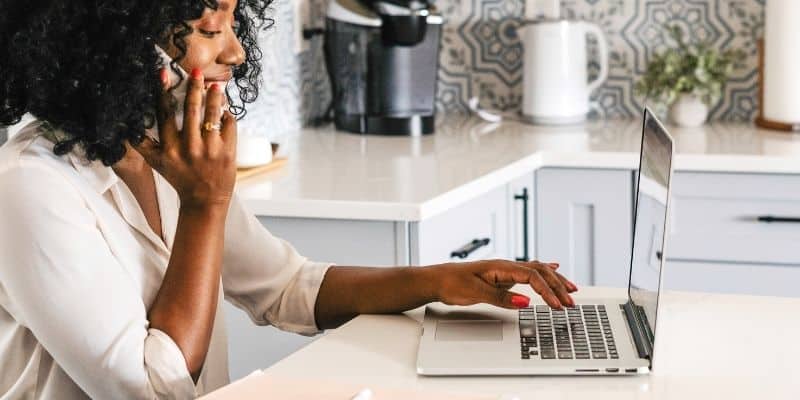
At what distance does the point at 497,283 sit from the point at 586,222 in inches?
49.2

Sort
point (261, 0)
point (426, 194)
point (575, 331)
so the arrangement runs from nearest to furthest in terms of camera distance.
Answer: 1. point (575, 331)
2. point (261, 0)
3. point (426, 194)

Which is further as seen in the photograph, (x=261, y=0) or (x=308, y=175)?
(x=308, y=175)

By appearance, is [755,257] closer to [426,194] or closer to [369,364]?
[426,194]

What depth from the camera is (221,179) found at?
1.38m

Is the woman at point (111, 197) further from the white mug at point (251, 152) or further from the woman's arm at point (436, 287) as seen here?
the white mug at point (251, 152)

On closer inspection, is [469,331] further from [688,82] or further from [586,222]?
[688,82]

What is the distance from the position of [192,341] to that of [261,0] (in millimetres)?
531

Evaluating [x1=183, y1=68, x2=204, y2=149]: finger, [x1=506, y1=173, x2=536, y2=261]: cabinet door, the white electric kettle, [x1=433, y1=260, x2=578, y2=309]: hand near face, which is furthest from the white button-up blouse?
the white electric kettle

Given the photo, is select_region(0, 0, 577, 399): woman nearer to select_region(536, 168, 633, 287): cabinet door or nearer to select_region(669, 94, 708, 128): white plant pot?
select_region(536, 168, 633, 287): cabinet door

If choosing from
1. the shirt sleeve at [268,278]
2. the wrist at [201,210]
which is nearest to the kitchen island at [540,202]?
the shirt sleeve at [268,278]

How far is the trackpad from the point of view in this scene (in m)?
1.43

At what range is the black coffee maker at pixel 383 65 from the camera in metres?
2.86

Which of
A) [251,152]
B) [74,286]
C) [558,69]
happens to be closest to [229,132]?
[74,286]

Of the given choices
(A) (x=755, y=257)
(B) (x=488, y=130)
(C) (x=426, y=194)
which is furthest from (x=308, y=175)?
(A) (x=755, y=257)
